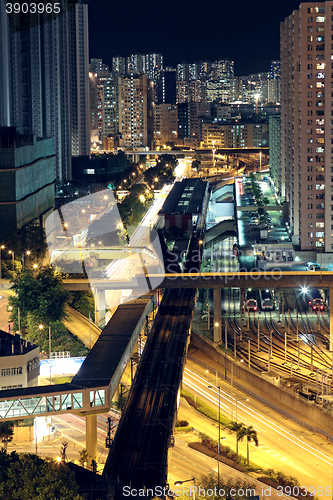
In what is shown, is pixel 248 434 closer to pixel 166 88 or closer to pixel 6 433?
pixel 6 433

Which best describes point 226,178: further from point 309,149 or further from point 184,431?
point 184,431

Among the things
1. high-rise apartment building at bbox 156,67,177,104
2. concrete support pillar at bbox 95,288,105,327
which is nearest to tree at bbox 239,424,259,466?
concrete support pillar at bbox 95,288,105,327

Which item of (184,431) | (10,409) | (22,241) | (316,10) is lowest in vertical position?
(184,431)

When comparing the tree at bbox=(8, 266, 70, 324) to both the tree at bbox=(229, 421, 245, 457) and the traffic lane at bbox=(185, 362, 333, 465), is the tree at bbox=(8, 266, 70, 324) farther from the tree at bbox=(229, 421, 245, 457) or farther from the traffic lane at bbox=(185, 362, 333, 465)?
the tree at bbox=(229, 421, 245, 457)

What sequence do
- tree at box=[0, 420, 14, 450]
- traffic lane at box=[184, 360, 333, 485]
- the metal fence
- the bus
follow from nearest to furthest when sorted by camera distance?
traffic lane at box=[184, 360, 333, 485]
tree at box=[0, 420, 14, 450]
the metal fence
the bus

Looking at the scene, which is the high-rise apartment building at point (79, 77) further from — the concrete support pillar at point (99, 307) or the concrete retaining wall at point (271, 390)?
the concrete retaining wall at point (271, 390)

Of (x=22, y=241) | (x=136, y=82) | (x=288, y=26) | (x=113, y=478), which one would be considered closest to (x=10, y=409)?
(x=113, y=478)

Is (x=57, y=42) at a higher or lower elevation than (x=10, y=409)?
higher
